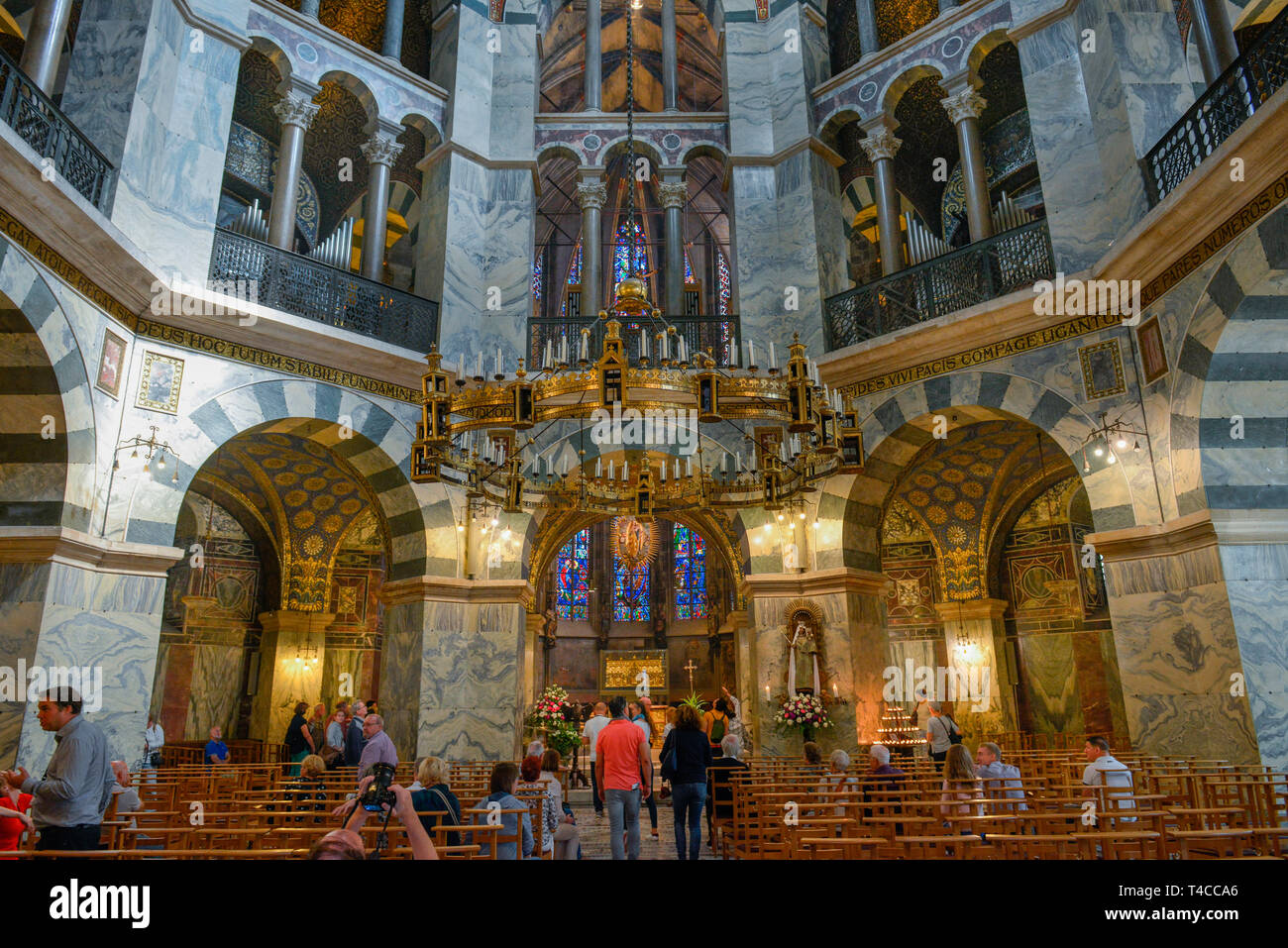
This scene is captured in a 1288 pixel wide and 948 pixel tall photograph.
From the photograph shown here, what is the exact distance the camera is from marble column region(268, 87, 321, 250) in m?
10.4

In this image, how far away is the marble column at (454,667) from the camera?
9.59 meters

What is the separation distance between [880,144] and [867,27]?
76.6 inches

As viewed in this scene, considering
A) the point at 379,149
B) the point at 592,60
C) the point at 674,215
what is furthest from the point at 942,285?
the point at 379,149

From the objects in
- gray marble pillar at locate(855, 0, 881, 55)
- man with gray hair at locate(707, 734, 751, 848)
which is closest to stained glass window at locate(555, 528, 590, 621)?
gray marble pillar at locate(855, 0, 881, 55)

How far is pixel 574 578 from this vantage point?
76.1ft

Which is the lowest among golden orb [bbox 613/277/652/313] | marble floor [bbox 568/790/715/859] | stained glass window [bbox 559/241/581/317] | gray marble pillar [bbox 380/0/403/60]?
marble floor [bbox 568/790/715/859]

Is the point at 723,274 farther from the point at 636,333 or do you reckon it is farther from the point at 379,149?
the point at 379,149

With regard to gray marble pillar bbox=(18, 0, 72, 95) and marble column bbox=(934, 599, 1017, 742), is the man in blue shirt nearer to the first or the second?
gray marble pillar bbox=(18, 0, 72, 95)

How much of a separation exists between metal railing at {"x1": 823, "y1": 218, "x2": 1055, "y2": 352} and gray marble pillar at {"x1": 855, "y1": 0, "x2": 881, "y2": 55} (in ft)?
12.6

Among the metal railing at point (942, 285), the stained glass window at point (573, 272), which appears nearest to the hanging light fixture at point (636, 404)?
the metal railing at point (942, 285)

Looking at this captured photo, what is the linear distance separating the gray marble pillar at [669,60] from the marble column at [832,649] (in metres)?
7.55
